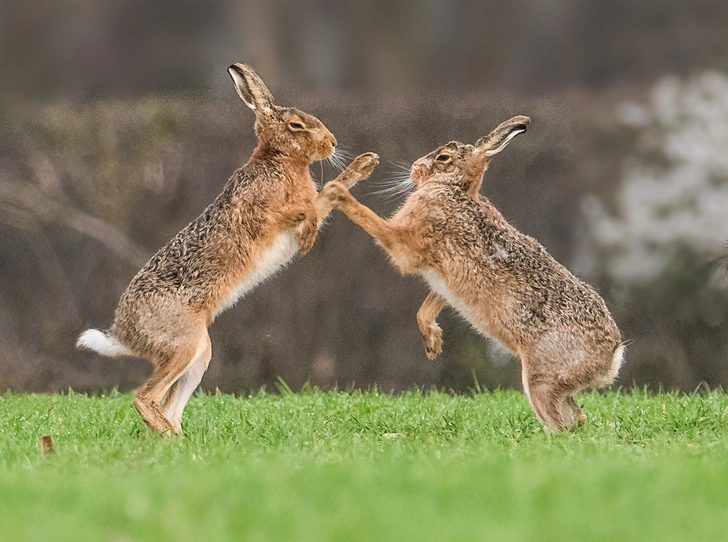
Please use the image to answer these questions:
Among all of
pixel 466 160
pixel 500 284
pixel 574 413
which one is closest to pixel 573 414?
pixel 574 413

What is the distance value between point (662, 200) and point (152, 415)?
5.69 meters

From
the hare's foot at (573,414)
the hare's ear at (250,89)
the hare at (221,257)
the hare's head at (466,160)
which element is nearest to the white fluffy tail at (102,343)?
the hare at (221,257)

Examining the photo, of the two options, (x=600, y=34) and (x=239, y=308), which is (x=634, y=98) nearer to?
(x=239, y=308)

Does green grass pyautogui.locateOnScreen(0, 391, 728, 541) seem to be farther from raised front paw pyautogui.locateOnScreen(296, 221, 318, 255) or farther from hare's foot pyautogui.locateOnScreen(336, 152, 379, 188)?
hare's foot pyautogui.locateOnScreen(336, 152, 379, 188)

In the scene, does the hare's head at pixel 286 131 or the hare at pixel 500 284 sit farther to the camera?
the hare's head at pixel 286 131

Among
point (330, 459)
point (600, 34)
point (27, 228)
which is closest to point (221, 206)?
point (330, 459)

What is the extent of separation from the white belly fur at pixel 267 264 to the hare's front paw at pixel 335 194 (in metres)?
0.28

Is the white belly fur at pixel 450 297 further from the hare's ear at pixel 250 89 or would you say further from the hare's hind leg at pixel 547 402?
the hare's ear at pixel 250 89

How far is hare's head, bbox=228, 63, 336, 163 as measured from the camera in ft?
23.9

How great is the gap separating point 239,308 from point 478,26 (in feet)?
30.4

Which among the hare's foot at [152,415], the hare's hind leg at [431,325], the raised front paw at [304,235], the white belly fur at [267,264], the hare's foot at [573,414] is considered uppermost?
the raised front paw at [304,235]

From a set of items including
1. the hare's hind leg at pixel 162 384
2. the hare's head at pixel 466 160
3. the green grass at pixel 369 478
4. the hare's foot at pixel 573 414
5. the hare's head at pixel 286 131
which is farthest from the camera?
the hare's head at pixel 466 160

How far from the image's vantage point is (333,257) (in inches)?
408

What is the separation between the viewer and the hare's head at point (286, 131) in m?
7.27
